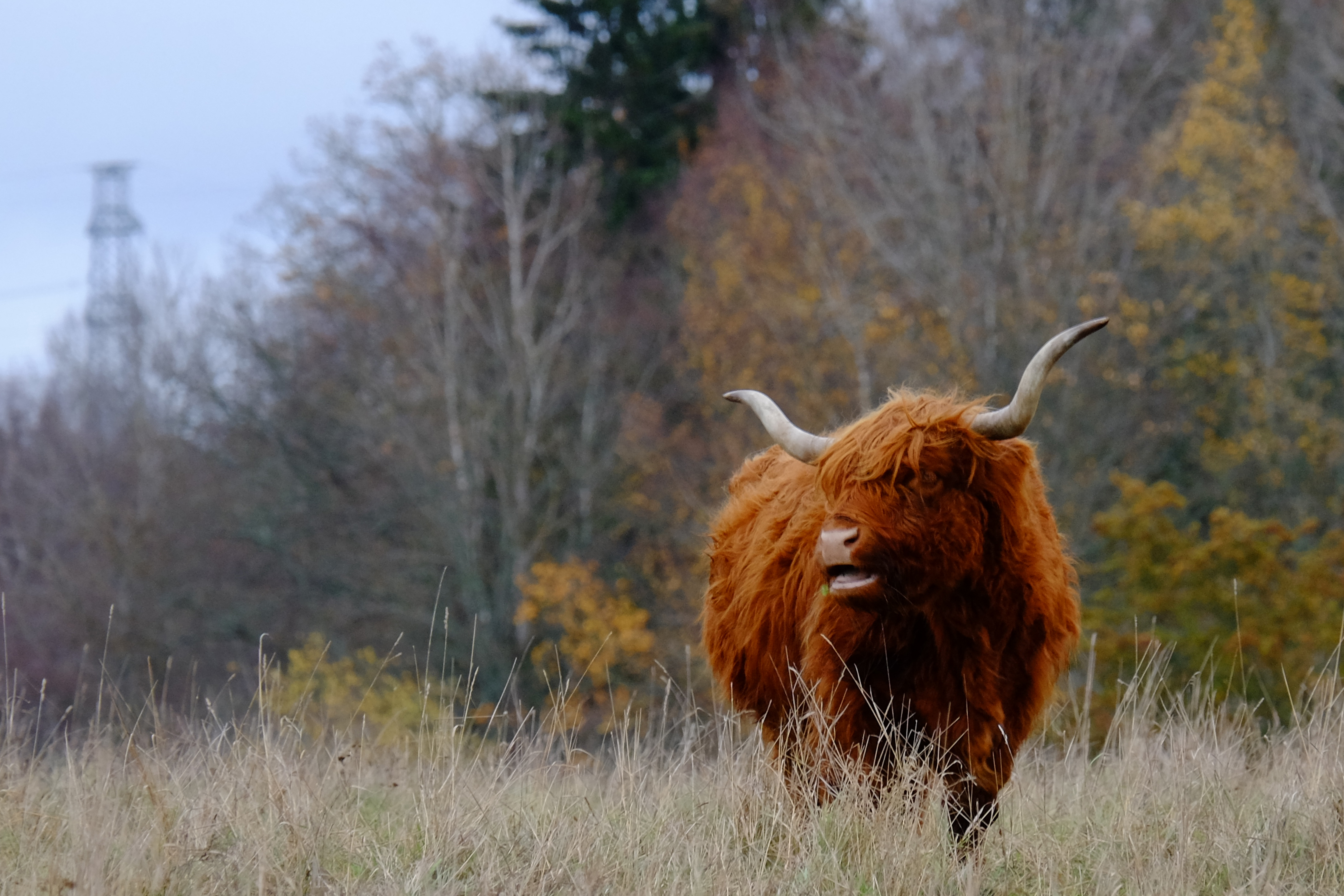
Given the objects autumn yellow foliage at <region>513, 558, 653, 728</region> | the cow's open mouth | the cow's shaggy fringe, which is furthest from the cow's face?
autumn yellow foliage at <region>513, 558, 653, 728</region>

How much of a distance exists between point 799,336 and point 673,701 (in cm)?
753

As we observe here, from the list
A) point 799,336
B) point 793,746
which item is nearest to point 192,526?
point 799,336

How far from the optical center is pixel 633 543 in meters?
25.8

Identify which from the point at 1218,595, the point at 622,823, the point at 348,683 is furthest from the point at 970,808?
the point at 348,683

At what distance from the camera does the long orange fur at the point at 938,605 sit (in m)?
4.26

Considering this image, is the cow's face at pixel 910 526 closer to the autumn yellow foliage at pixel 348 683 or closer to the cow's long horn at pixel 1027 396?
the cow's long horn at pixel 1027 396

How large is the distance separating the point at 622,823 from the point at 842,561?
1020 mm

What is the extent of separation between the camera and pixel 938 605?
4332mm

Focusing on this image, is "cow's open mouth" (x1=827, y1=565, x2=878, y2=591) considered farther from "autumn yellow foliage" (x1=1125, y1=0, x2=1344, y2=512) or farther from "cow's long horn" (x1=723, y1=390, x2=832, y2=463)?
"autumn yellow foliage" (x1=1125, y1=0, x2=1344, y2=512)

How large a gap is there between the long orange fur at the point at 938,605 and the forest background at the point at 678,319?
11.9m

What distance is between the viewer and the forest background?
20.8 m

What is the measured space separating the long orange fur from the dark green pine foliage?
73.0ft

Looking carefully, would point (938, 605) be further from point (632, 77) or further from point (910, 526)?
point (632, 77)

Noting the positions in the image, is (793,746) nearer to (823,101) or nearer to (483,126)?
(823,101)
